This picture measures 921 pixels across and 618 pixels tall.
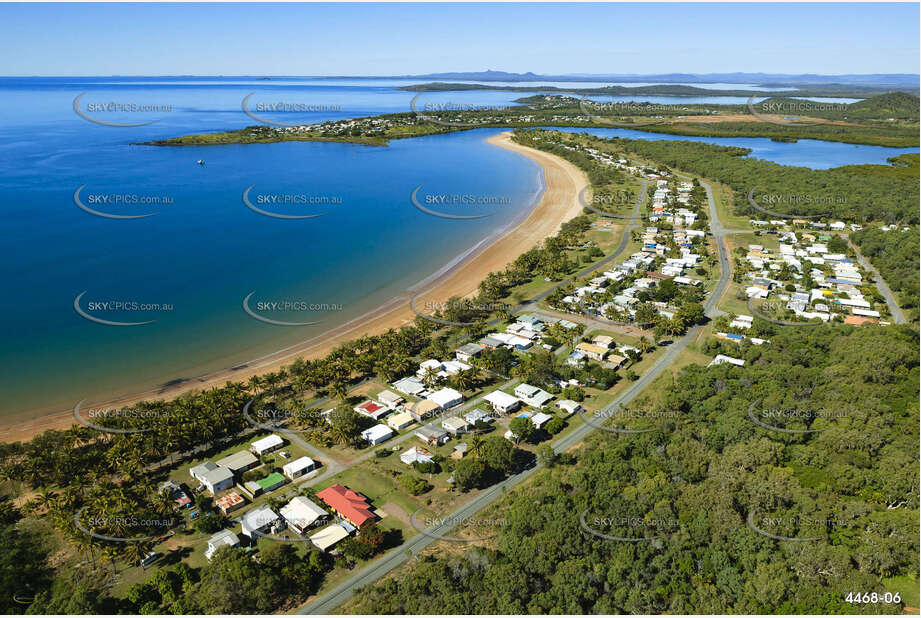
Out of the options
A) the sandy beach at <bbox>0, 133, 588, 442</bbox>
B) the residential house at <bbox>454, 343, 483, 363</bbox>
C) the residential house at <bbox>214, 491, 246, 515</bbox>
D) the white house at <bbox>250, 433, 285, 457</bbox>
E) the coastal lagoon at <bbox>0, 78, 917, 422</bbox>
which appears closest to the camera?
the residential house at <bbox>214, 491, 246, 515</bbox>

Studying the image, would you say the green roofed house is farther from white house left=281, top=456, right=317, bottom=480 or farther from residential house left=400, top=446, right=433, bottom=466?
residential house left=400, top=446, right=433, bottom=466

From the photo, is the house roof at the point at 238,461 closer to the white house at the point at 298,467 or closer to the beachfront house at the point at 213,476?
the beachfront house at the point at 213,476

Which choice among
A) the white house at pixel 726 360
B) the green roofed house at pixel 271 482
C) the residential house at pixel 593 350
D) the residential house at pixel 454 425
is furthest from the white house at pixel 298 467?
the white house at pixel 726 360

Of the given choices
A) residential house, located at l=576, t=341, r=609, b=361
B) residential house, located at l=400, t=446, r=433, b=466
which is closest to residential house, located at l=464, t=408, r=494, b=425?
residential house, located at l=400, t=446, r=433, b=466

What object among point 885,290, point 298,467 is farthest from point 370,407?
point 885,290

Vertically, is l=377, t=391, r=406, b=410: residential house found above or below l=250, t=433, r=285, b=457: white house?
above

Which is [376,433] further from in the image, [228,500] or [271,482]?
[228,500]

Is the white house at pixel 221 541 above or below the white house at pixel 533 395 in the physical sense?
below
